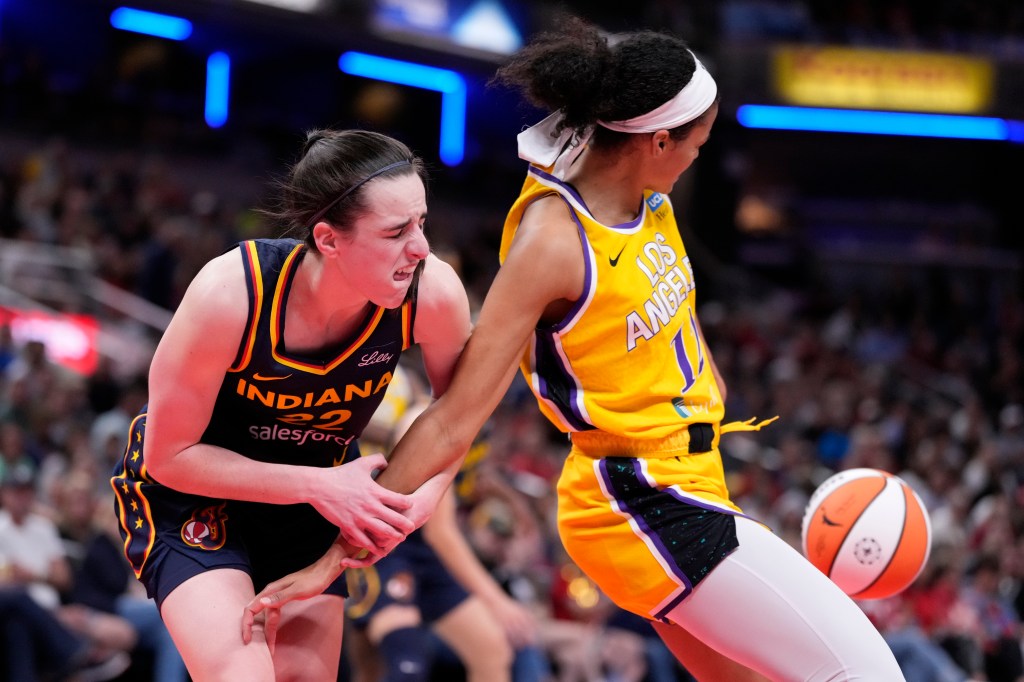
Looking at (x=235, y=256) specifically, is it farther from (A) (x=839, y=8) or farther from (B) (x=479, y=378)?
(A) (x=839, y=8)

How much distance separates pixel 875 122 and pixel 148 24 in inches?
475

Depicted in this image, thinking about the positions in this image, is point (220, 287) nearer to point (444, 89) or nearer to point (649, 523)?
point (649, 523)

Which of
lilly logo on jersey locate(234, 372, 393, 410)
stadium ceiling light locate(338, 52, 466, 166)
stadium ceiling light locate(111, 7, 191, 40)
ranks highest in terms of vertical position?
lilly logo on jersey locate(234, 372, 393, 410)

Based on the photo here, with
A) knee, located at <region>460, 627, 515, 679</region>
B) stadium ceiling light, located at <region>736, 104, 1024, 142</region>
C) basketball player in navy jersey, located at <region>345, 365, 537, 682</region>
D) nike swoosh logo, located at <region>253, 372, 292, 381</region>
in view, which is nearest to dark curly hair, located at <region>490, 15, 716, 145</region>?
nike swoosh logo, located at <region>253, 372, 292, 381</region>

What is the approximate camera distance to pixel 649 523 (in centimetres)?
301

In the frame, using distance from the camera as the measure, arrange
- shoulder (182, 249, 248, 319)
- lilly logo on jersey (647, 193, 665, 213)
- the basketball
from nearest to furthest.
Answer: shoulder (182, 249, 248, 319) < lilly logo on jersey (647, 193, 665, 213) < the basketball

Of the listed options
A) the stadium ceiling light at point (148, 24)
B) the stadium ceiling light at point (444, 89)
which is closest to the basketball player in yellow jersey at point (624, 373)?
the stadium ceiling light at point (148, 24)

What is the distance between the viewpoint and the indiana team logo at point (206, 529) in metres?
3.06

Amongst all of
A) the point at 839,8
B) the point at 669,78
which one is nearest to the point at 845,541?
the point at 669,78

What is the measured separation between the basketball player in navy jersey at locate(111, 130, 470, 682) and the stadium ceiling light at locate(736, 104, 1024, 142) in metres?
16.1

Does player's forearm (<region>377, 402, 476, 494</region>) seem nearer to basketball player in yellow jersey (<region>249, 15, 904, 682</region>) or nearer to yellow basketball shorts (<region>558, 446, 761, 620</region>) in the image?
basketball player in yellow jersey (<region>249, 15, 904, 682</region>)

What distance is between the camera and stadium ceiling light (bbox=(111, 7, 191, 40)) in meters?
19.9

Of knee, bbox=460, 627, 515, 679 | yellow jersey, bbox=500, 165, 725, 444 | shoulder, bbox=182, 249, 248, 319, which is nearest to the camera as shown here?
shoulder, bbox=182, 249, 248, 319

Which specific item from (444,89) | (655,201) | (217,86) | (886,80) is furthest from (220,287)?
(444,89)
